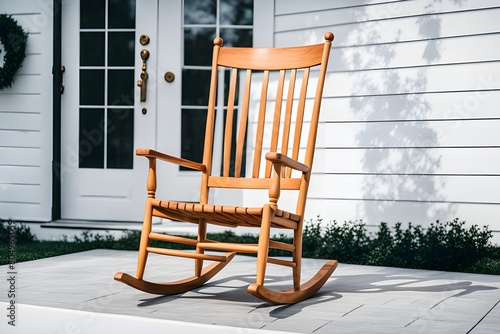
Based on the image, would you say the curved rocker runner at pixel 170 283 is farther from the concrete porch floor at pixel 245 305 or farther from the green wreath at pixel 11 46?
the green wreath at pixel 11 46

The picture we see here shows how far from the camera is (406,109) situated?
4305 mm

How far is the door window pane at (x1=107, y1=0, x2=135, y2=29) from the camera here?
5004 mm

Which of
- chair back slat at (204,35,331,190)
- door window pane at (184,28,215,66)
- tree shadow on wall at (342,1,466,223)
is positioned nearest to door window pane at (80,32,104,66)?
door window pane at (184,28,215,66)

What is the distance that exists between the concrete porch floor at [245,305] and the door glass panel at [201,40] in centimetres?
160

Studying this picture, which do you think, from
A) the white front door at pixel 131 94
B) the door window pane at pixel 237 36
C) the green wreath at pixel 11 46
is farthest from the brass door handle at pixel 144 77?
the green wreath at pixel 11 46

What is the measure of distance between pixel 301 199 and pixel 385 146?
1725mm

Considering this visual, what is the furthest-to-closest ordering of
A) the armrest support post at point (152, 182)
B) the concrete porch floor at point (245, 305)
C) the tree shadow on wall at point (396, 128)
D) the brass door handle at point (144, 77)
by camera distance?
1. the brass door handle at point (144, 77)
2. the tree shadow on wall at point (396, 128)
3. the armrest support post at point (152, 182)
4. the concrete porch floor at point (245, 305)

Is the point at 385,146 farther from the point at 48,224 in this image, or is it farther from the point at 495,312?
the point at 48,224

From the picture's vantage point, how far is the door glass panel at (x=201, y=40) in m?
4.94

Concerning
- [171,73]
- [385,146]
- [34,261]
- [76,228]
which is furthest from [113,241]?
[385,146]

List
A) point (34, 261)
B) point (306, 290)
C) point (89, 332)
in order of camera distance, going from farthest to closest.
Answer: point (34, 261) → point (306, 290) → point (89, 332)

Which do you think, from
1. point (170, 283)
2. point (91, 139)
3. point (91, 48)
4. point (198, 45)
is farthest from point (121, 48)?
point (170, 283)

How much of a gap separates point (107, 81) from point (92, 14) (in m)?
0.49

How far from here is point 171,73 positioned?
4.90 metres
